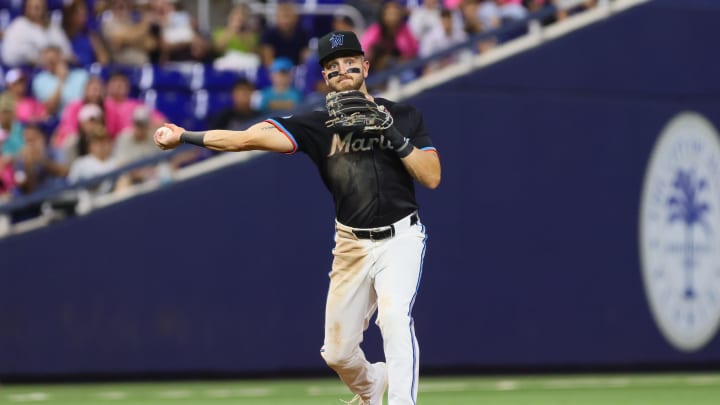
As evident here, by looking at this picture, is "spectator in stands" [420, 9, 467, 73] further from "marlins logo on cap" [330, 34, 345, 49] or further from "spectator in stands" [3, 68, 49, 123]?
"marlins logo on cap" [330, 34, 345, 49]

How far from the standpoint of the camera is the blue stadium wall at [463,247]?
464 inches

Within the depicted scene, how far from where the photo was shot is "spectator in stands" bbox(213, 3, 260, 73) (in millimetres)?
15203

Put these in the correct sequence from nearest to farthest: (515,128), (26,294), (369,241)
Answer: (369,241) → (26,294) → (515,128)

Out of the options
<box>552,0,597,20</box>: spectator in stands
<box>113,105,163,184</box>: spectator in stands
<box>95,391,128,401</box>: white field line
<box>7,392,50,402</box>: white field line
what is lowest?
<box>95,391,128,401</box>: white field line

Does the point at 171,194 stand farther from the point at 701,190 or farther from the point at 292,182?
the point at 701,190

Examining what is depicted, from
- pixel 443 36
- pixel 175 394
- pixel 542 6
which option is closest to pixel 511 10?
pixel 542 6

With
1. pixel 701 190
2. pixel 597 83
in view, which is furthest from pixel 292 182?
pixel 701 190

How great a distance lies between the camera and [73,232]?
11.8m

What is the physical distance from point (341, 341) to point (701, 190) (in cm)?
735

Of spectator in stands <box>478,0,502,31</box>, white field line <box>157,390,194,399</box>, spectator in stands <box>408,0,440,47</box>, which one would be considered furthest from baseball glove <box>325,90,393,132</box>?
spectator in stands <box>478,0,502,31</box>

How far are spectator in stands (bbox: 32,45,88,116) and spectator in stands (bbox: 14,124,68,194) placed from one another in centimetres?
122

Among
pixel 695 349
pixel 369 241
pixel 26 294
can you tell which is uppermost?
pixel 369 241

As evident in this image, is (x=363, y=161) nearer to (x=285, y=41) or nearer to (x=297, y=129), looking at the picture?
(x=297, y=129)

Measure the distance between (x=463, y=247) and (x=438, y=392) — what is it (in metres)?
2.11
